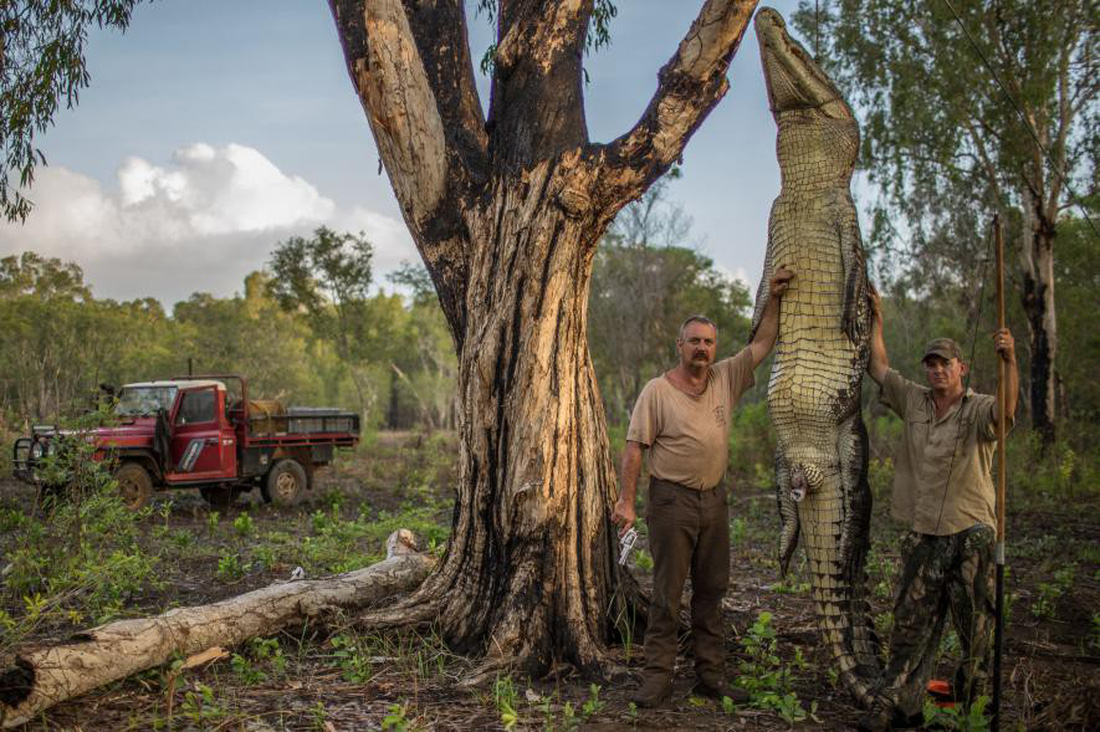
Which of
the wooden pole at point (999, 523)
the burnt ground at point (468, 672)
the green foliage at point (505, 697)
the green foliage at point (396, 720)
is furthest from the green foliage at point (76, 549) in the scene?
the wooden pole at point (999, 523)

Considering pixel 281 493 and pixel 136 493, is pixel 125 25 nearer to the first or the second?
pixel 136 493

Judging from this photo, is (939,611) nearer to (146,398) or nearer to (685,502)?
(685,502)

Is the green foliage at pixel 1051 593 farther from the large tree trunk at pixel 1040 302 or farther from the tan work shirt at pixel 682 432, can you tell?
the large tree trunk at pixel 1040 302

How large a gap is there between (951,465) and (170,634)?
4.17m

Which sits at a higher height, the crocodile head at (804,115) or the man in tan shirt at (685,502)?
the crocodile head at (804,115)

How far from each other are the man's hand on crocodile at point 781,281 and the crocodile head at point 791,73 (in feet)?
2.89

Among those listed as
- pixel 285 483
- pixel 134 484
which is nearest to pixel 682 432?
pixel 134 484

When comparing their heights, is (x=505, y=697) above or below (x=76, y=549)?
below

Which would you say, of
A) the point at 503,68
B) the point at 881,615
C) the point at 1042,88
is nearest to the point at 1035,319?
the point at 1042,88

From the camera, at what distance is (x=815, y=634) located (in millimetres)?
5867

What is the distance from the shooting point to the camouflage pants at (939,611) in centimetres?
428

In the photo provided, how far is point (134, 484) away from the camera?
39.4 feet

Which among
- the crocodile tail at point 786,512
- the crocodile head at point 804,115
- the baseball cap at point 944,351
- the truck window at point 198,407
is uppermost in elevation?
the crocodile head at point 804,115

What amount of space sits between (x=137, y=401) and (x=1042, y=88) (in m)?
15.3
